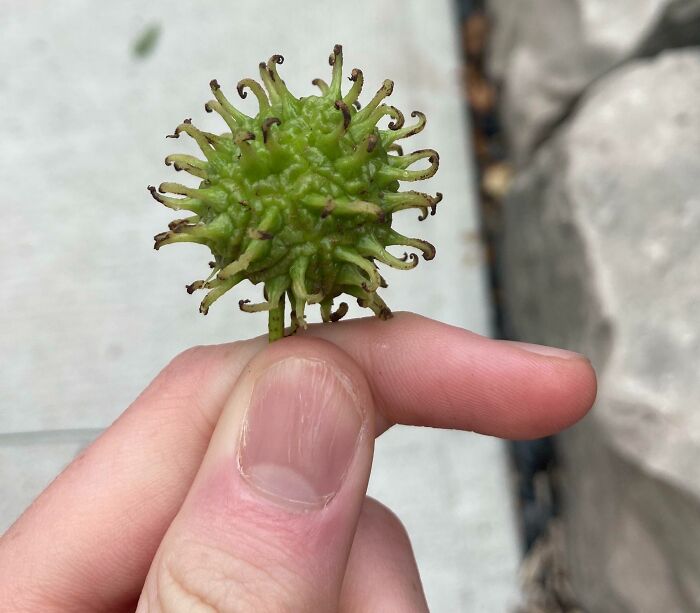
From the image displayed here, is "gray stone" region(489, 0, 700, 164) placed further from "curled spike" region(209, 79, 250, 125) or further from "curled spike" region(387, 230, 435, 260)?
"curled spike" region(209, 79, 250, 125)

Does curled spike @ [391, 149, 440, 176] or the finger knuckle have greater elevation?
curled spike @ [391, 149, 440, 176]

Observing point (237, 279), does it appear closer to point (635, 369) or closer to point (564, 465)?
point (635, 369)

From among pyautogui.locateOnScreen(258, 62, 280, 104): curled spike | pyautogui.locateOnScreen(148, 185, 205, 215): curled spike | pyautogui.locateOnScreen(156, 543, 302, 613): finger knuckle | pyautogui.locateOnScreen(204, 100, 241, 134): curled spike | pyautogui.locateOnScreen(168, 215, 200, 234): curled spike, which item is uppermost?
pyautogui.locateOnScreen(258, 62, 280, 104): curled spike

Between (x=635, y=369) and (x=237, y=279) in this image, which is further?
(x=635, y=369)

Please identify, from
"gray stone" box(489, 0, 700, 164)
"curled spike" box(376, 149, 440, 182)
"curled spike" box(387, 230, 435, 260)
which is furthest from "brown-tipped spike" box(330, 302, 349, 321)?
"gray stone" box(489, 0, 700, 164)

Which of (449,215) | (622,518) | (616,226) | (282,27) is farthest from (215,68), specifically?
(622,518)

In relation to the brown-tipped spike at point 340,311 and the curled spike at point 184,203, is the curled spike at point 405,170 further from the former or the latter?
the curled spike at point 184,203

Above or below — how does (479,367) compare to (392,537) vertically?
above
